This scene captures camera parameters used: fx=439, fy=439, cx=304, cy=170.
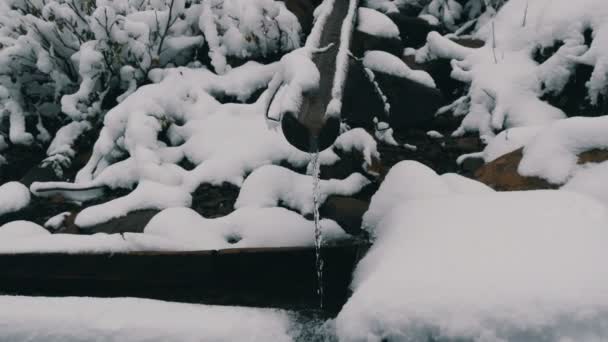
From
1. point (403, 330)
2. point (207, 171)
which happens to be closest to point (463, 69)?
point (207, 171)

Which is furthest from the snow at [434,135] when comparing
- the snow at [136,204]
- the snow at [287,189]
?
the snow at [136,204]

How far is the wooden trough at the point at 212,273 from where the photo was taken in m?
1.81

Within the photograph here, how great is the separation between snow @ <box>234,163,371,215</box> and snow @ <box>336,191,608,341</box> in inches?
44.4

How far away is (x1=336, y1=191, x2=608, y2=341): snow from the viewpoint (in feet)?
3.66

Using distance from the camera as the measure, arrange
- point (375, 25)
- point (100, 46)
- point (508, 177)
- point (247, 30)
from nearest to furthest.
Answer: point (508, 177)
point (100, 46)
point (375, 25)
point (247, 30)

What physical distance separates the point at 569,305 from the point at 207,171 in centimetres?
249

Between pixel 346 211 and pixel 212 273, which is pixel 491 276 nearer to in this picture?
pixel 212 273

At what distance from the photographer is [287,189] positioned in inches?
112

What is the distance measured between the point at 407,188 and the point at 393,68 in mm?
1882

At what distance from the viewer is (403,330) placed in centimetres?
118

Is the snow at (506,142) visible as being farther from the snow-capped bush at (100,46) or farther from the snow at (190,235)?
the snow-capped bush at (100,46)

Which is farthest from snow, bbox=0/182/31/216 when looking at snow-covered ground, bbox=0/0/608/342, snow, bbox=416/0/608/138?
snow, bbox=416/0/608/138

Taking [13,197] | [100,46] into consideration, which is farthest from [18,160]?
[100,46]

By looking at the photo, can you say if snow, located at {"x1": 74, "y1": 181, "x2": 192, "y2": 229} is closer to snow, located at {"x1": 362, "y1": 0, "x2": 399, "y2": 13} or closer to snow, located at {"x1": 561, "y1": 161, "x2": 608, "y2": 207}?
snow, located at {"x1": 561, "y1": 161, "x2": 608, "y2": 207}
